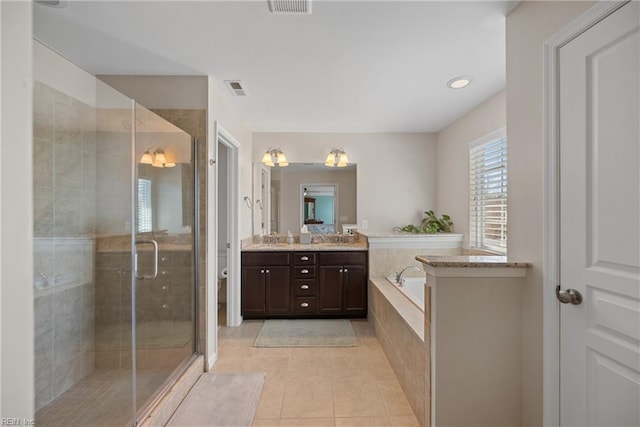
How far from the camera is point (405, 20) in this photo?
174cm

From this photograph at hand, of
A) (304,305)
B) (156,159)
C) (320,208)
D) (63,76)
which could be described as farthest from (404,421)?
(63,76)

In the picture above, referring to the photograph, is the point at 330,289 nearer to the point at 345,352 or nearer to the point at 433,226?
the point at 345,352

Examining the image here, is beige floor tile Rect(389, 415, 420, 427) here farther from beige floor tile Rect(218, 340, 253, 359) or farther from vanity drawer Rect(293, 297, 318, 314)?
vanity drawer Rect(293, 297, 318, 314)

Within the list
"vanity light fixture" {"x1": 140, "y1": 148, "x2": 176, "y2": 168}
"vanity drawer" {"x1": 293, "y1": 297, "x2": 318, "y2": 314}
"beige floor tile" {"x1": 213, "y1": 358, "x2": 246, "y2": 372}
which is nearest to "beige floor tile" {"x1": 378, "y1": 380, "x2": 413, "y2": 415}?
"beige floor tile" {"x1": 213, "y1": 358, "x2": 246, "y2": 372}

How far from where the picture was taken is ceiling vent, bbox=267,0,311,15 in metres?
1.59

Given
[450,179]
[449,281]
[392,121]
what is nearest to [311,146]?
[392,121]

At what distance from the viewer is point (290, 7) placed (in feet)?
5.34

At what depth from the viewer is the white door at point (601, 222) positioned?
3.45 feet

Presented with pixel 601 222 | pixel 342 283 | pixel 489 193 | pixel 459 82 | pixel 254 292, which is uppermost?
pixel 459 82

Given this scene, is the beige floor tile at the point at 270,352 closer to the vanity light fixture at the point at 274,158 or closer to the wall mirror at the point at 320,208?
the wall mirror at the point at 320,208

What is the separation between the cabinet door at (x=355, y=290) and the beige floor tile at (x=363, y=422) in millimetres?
1630

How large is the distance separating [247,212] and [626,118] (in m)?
3.33

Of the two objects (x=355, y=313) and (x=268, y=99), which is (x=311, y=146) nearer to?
(x=268, y=99)

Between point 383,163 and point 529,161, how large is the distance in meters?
2.61
